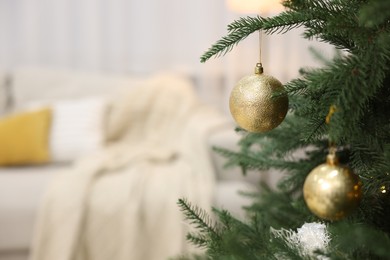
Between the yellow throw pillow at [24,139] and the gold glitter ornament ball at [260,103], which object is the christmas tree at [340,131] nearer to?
the gold glitter ornament ball at [260,103]

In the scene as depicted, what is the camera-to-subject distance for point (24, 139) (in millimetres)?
2404

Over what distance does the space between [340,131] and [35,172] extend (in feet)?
6.26

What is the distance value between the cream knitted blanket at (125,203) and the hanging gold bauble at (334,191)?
1.33 metres

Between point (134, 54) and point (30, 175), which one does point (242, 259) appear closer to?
point (30, 175)

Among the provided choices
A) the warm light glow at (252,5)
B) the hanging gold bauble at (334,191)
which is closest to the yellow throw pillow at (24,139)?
the warm light glow at (252,5)

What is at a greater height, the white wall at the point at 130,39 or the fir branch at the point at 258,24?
the white wall at the point at 130,39

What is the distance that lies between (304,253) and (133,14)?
2.70 meters

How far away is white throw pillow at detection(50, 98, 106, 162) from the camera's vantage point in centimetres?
251

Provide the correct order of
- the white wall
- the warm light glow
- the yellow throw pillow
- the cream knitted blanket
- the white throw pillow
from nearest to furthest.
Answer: the cream knitted blanket, the yellow throw pillow, the white throw pillow, the warm light glow, the white wall

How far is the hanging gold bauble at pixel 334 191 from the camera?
61cm

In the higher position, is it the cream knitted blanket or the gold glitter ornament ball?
the gold glitter ornament ball

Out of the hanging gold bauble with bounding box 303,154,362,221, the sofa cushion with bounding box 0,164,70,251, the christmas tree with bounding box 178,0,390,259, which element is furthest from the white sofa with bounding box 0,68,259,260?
the hanging gold bauble with bounding box 303,154,362,221

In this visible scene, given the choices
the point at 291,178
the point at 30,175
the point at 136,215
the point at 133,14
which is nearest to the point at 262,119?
the point at 291,178

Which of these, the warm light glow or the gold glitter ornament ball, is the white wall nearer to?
the warm light glow
